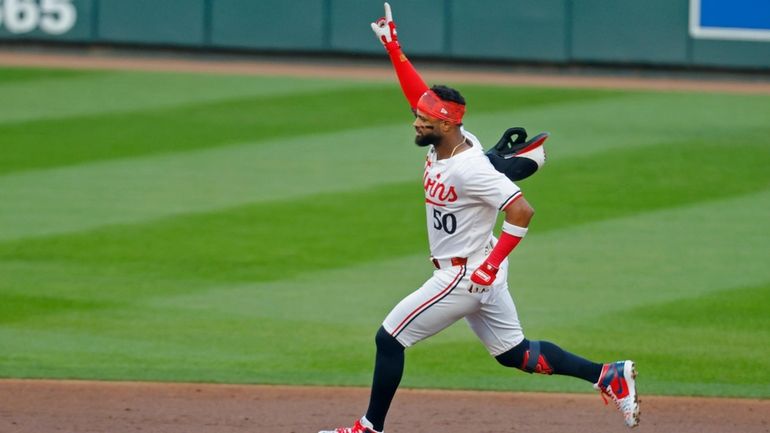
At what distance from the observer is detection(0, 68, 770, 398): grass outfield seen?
344 inches

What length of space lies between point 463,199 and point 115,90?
1221 centimetres

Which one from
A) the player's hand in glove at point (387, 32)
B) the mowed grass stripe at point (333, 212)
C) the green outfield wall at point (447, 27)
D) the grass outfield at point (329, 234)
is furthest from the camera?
the green outfield wall at point (447, 27)

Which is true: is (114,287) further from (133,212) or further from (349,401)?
(349,401)

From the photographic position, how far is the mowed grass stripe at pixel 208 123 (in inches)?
572

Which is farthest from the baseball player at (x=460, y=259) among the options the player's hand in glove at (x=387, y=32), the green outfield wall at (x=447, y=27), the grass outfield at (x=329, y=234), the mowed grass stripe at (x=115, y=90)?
the green outfield wall at (x=447, y=27)

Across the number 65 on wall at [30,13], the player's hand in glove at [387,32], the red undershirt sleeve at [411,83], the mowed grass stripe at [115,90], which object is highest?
the player's hand in glove at [387,32]

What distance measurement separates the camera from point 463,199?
6.36 m

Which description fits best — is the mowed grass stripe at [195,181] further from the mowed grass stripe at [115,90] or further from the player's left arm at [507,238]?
the player's left arm at [507,238]

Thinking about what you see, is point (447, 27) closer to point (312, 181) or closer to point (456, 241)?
point (312, 181)

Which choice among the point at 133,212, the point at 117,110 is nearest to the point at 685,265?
the point at 133,212

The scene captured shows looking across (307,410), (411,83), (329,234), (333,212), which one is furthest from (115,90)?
(411,83)

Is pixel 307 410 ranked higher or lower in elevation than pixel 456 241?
lower

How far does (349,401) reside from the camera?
25.4ft

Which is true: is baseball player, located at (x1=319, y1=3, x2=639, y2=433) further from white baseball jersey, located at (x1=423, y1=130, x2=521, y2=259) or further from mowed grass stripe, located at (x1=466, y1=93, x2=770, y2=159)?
mowed grass stripe, located at (x1=466, y1=93, x2=770, y2=159)
